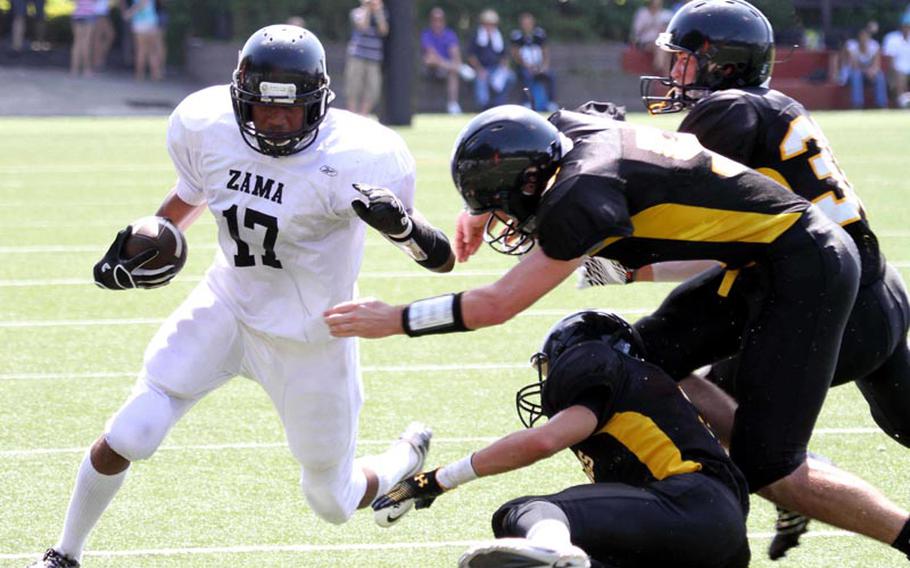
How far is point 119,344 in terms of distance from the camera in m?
6.98

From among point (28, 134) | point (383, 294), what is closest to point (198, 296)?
point (383, 294)

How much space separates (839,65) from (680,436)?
22.0m

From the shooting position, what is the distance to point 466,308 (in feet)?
11.7

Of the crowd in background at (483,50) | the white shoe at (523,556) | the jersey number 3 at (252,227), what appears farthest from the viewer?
the crowd in background at (483,50)

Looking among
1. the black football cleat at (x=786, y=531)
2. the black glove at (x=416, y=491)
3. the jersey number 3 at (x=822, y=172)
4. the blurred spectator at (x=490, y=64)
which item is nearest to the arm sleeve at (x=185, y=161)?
the black glove at (x=416, y=491)

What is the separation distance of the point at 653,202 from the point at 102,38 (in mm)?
20713

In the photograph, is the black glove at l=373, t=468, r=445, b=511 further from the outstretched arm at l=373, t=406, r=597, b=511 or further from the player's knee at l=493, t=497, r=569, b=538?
the player's knee at l=493, t=497, r=569, b=538

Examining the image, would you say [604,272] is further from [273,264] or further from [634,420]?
[273,264]

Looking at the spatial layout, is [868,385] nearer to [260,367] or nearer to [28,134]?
[260,367]

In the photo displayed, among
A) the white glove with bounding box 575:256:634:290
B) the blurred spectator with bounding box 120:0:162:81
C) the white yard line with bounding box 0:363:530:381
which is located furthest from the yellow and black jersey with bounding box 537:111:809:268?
the blurred spectator with bounding box 120:0:162:81

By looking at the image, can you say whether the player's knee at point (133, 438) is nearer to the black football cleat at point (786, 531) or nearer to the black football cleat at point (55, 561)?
the black football cleat at point (55, 561)

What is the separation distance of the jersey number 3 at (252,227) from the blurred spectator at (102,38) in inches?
744

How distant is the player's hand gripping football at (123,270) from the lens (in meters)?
4.21

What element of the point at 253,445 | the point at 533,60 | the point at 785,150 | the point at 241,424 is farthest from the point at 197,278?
the point at 533,60
